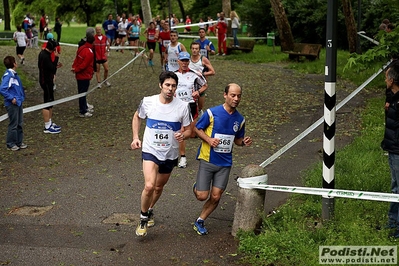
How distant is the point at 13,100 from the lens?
12.4m

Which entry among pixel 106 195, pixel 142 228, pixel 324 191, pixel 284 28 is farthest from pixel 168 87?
pixel 284 28

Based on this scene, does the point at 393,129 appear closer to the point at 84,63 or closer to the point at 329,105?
the point at 329,105

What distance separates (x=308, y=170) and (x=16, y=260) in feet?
16.5

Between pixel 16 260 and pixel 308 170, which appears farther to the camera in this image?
pixel 308 170

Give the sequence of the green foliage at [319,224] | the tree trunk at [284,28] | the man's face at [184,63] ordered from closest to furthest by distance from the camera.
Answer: the green foliage at [319,224] < the man's face at [184,63] < the tree trunk at [284,28]

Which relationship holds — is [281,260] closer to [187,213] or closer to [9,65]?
[187,213]

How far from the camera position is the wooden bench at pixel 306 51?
2762 centimetres

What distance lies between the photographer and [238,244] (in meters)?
7.57

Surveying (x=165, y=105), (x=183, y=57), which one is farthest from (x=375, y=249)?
(x=183, y=57)

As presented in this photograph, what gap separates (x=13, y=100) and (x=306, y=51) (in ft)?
58.3

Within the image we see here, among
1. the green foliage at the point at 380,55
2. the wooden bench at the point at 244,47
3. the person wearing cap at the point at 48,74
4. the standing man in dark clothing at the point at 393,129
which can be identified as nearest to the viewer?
the standing man in dark clothing at the point at 393,129

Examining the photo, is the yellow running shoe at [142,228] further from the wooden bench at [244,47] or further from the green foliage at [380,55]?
the wooden bench at [244,47]

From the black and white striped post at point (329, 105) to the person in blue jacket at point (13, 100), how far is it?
6758 mm

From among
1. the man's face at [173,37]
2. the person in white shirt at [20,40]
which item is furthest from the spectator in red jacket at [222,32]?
the man's face at [173,37]
